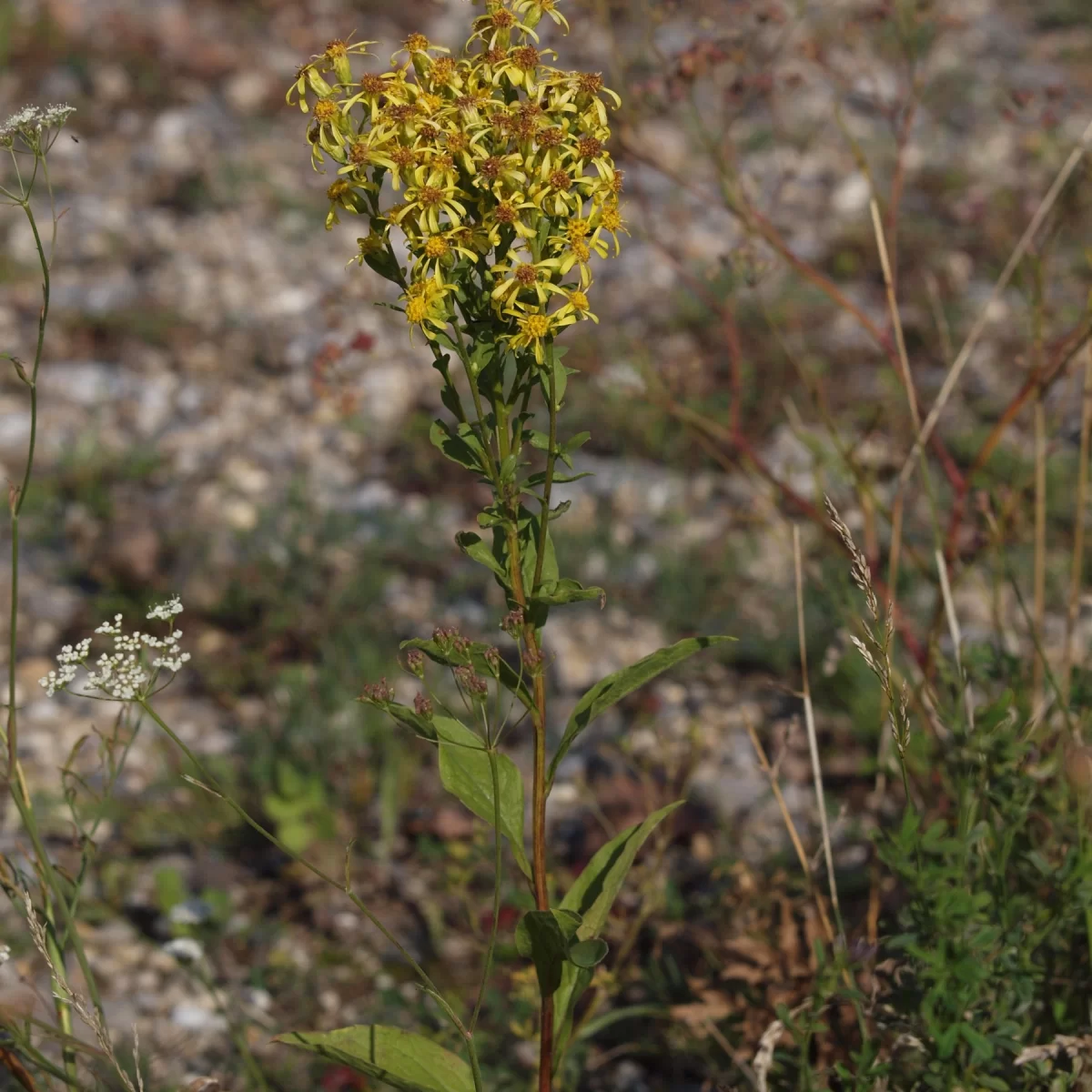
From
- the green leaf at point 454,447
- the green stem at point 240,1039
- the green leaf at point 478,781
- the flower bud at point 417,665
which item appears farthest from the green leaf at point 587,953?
the green stem at point 240,1039

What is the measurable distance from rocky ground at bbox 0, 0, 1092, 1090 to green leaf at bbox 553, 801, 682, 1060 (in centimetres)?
76

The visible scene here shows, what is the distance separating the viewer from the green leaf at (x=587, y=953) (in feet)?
5.65

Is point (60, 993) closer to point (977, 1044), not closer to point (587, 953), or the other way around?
point (587, 953)

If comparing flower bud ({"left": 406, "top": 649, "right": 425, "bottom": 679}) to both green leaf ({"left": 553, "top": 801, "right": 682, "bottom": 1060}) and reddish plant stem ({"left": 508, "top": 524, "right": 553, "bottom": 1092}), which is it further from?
green leaf ({"left": 553, "top": 801, "right": 682, "bottom": 1060})

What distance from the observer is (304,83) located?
5.50 feet

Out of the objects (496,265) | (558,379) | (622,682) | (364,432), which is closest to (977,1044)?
(622,682)

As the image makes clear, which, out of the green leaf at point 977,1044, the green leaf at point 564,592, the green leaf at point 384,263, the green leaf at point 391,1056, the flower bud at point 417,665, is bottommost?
the green leaf at point 391,1056

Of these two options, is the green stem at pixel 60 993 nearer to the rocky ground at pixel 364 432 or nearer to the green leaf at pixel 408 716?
the green leaf at pixel 408 716

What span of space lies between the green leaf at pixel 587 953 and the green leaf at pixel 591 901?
9cm

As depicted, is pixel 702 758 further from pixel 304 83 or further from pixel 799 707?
pixel 304 83

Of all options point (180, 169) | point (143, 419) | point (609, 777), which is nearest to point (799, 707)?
point (609, 777)

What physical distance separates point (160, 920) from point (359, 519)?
1.55 m

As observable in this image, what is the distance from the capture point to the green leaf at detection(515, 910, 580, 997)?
1.71 meters

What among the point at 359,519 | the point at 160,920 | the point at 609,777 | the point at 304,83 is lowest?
the point at 160,920
